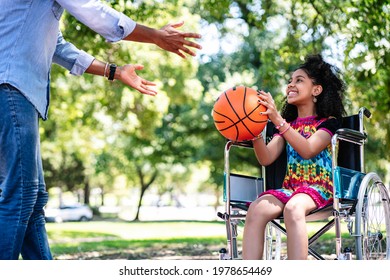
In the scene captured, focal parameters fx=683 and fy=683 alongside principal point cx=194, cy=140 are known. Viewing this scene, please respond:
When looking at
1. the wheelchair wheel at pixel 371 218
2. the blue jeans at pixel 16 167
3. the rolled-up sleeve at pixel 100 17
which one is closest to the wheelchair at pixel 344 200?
the wheelchair wheel at pixel 371 218

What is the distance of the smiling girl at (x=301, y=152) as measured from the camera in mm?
3980

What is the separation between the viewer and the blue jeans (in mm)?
3125

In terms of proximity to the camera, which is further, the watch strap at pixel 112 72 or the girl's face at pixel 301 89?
the girl's face at pixel 301 89

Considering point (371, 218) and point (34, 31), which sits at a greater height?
point (34, 31)

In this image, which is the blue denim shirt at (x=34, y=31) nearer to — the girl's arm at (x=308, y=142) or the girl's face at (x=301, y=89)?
the girl's arm at (x=308, y=142)

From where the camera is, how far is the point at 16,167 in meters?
3.15

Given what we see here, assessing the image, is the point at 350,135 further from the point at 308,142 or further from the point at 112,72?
the point at 112,72

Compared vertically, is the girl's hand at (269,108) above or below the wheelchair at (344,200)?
above

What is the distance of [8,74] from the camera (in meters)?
3.13

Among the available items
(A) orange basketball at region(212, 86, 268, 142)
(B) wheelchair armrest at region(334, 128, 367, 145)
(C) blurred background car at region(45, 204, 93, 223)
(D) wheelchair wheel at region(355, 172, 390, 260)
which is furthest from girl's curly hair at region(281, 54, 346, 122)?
(C) blurred background car at region(45, 204, 93, 223)

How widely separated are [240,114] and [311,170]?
67cm

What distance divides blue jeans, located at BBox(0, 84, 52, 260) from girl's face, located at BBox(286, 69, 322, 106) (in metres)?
1.94

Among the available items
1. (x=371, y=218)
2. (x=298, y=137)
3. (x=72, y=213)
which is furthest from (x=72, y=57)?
(x=72, y=213)

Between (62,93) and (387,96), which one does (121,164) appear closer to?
(62,93)
